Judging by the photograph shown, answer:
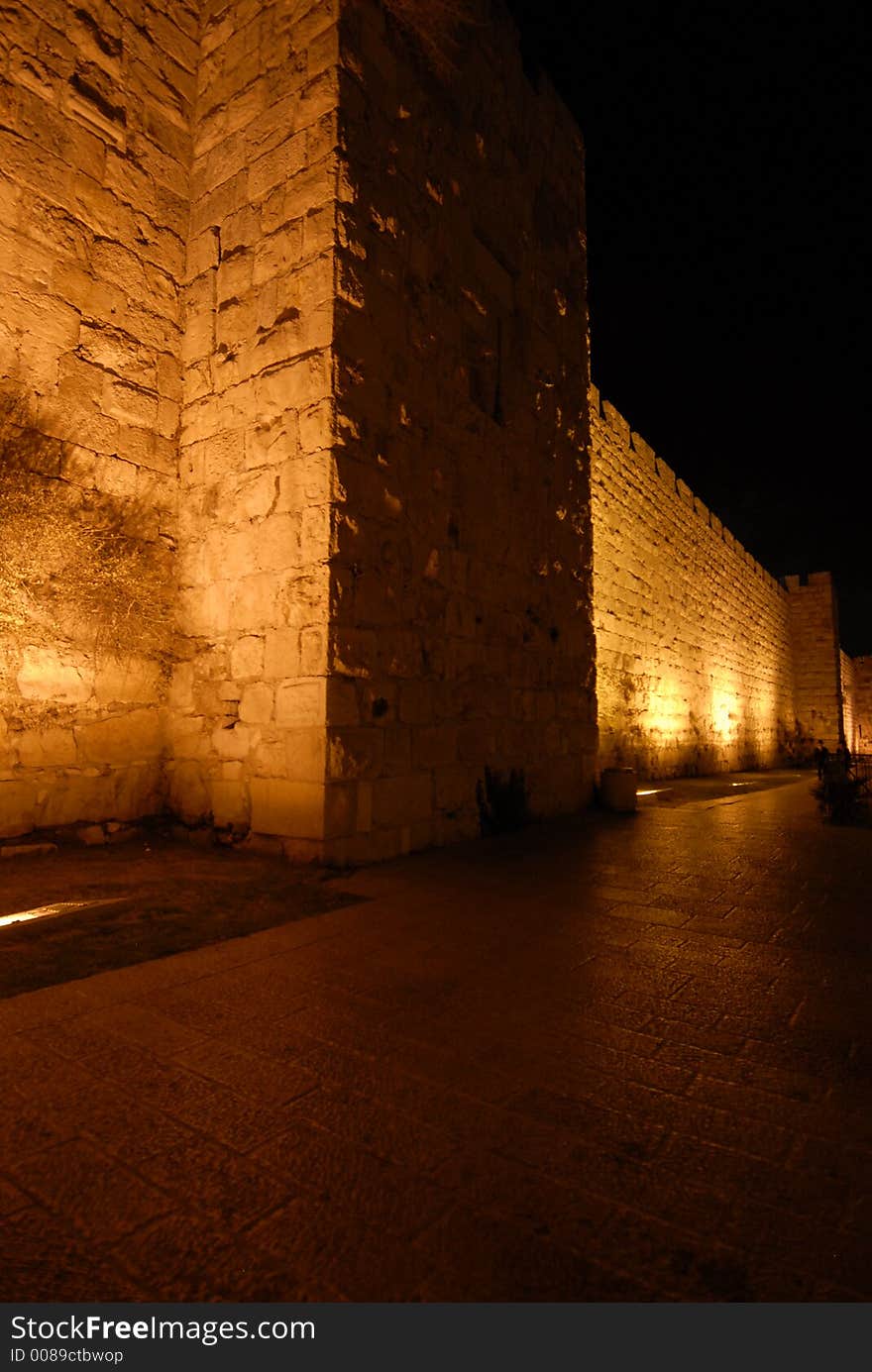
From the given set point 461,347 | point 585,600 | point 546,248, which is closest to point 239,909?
point 461,347

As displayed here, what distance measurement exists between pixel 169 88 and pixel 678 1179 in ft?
20.4

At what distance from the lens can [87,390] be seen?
389cm

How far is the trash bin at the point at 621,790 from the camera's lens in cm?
591

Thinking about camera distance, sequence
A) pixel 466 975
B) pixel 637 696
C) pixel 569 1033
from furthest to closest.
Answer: pixel 637 696 → pixel 466 975 → pixel 569 1033

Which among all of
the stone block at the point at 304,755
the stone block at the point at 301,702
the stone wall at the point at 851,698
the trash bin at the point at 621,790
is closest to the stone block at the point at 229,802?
the stone block at the point at 304,755

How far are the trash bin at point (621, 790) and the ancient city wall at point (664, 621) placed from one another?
2.16 m

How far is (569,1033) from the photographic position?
5.49 ft

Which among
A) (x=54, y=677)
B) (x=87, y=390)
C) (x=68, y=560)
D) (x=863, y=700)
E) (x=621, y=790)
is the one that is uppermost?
(x=87, y=390)

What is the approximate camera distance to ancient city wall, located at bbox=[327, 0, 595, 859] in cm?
376

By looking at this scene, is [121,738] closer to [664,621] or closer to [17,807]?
[17,807]

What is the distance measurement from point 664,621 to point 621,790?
5.23m

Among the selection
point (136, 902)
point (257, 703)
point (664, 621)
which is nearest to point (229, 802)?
point (257, 703)

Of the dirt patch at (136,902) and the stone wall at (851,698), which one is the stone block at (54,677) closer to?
the dirt patch at (136,902)

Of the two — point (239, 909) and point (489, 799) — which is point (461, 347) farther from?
point (239, 909)
